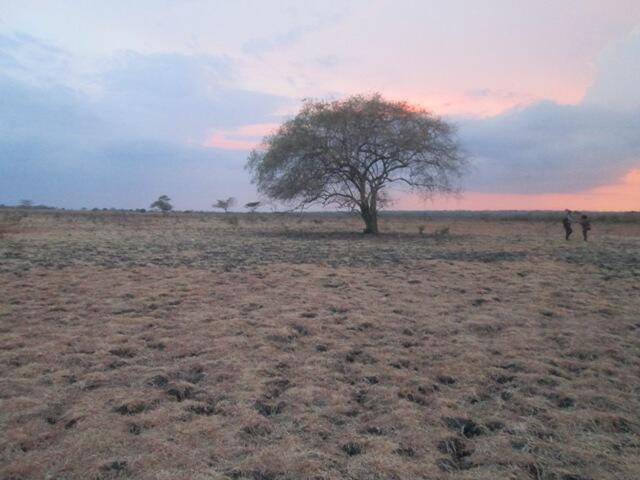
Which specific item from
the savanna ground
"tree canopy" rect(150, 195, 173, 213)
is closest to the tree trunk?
the savanna ground

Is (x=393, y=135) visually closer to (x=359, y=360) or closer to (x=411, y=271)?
(x=411, y=271)

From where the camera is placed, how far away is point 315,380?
4.85 m

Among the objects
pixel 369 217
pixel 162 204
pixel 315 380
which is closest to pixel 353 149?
pixel 369 217

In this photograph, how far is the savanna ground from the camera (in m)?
3.36

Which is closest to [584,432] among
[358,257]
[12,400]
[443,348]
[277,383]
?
[443,348]

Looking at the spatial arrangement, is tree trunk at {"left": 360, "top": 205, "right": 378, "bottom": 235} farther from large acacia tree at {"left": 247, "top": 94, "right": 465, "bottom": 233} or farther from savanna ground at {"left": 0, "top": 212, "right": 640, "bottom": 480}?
savanna ground at {"left": 0, "top": 212, "right": 640, "bottom": 480}

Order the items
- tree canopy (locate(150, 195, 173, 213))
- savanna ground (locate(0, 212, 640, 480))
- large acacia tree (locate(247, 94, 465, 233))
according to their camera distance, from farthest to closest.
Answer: tree canopy (locate(150, 195, 173, 213)), large acacia tree (locate(247, 94, 465, 233)), savanna ground (locate(0, 212, 640, 480))

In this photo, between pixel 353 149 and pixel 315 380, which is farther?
pixel 353 149

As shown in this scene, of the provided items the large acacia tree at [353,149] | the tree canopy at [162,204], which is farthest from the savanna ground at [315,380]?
the tree canopy at [162,204]

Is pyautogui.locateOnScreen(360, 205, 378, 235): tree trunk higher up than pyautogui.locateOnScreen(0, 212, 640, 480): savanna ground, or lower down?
higher up

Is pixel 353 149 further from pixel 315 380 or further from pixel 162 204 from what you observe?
pixel 162 204

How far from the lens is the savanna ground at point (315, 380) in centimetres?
336

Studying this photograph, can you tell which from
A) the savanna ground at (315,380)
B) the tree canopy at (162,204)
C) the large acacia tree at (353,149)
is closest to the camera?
the savanna ground at (315,380)

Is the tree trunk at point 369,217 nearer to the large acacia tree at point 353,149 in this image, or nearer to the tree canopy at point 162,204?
the large acacia tree at point 353,149
